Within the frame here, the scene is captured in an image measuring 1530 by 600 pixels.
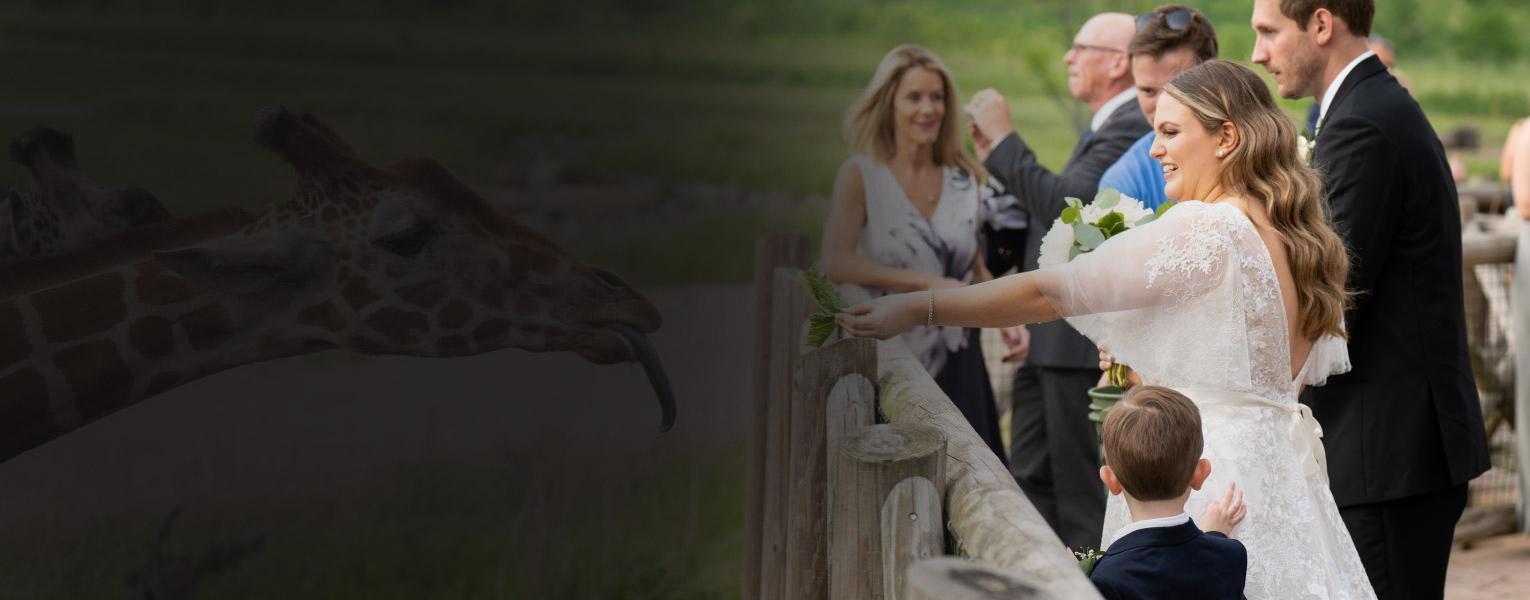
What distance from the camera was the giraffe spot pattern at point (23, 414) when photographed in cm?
179

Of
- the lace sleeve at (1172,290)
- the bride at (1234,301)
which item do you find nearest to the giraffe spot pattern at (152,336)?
the bride at (1234,301)

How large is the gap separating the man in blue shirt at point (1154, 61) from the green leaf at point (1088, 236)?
69cm

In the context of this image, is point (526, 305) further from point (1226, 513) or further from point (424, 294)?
point (1226, 513)

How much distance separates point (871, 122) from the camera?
2676mm

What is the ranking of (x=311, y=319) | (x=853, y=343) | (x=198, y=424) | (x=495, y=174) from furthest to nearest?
(x=495, y=174), (x=198, y=424), (x=311, y=319), (x=853, y=343)

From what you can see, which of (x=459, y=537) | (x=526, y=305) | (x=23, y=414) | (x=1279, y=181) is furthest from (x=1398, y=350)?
(x=459, y=537)

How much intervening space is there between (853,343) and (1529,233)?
2634 mm

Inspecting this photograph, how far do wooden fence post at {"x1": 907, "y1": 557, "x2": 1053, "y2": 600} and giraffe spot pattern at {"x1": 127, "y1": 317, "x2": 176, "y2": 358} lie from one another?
137 cm

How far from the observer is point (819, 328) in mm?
1689

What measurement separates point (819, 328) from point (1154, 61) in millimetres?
1073

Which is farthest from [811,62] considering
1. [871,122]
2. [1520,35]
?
[1520,35]

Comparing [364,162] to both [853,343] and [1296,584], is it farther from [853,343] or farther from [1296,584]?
[1296,584]

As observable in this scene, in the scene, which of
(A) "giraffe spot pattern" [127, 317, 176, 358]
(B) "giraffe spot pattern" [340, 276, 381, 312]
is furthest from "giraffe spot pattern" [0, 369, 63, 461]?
(B) "giraffe spot pattern" [340, 276, 381, 312]

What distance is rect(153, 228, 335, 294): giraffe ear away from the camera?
167cm
